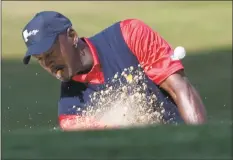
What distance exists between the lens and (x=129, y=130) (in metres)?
1.90

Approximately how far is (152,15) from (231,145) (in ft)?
75.5

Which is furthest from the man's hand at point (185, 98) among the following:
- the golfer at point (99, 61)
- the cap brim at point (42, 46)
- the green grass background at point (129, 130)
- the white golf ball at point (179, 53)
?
the green grass background at point (129, 130)

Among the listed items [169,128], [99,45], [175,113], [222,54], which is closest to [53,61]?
[99,45]

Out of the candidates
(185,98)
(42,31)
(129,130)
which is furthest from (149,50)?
(129,130)

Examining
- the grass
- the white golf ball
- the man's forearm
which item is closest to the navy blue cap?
the white golf ball

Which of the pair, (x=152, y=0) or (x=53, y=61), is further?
(x=152, y=0)

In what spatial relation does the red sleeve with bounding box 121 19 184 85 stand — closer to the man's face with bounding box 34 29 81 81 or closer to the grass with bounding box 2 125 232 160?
the man's face with bounding box 34 29 81 81

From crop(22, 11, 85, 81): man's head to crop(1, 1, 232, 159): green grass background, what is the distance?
50 centimetres

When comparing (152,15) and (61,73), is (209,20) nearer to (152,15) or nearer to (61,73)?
(152,15)

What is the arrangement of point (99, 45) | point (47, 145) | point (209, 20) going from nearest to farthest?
point (47, 145) < point (99, 45) < point (209, 20)

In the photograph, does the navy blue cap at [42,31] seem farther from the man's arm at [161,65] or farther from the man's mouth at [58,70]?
the man's arm at [161,65]

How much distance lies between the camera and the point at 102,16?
80.7 feet

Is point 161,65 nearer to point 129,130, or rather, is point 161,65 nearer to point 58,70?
point 58,70

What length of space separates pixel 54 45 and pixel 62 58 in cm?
7
